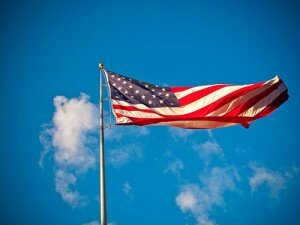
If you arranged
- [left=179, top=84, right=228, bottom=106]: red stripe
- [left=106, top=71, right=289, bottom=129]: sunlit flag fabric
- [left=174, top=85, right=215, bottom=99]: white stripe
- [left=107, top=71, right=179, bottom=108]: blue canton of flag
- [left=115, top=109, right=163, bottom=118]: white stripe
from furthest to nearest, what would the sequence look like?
1. [left=174, top=85, right=215, bottom=99]: white stripe
2. [left=179, top=84, right=228, bottom=106]: red stripe
3. [left=107, top=71, right=179, bottom=108]: blue canton of flag
4. [left=106, top=71, right=289, bottom=129]: sunlit flag fabric
5. [left=115, top=109, right=163, bottom=118]: white stripe

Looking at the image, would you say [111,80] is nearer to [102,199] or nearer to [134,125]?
[134,125]

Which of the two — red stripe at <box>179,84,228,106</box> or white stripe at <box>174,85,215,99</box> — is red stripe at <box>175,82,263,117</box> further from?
white stripe at <box>174,85,215,99</box>

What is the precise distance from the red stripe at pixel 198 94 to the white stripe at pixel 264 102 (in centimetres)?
149

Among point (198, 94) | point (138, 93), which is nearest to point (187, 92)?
point (198, 94)

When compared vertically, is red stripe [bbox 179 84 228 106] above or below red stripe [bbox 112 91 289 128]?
above

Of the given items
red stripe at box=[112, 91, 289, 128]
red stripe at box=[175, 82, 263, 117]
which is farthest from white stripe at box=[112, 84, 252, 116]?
red stripe at box=[112, 91, 289, 128]

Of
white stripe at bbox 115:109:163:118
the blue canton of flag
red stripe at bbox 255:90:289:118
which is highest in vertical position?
the blue canton of flag

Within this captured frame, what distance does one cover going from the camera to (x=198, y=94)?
1692 centimetres

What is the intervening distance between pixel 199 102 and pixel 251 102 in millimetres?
2015

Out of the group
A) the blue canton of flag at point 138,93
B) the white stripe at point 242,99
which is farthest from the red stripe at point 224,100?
the blue canton of flag at point 138,93

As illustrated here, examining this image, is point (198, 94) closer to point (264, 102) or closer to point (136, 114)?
point (264, 102)

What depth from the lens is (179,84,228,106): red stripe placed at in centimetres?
1678

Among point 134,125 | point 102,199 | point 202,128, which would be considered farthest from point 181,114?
point 102,199

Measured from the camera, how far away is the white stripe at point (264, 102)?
16.2 metres
